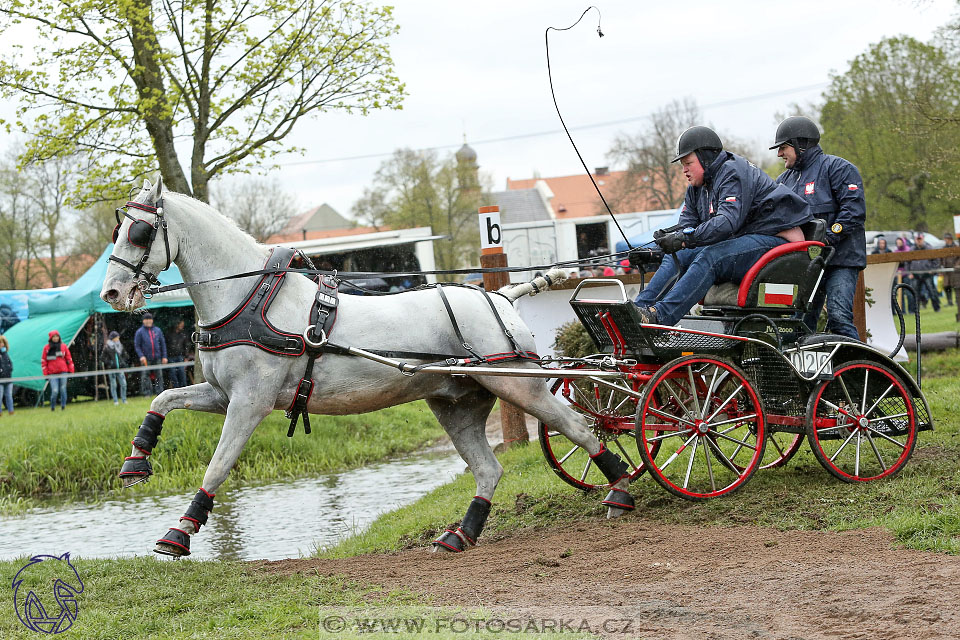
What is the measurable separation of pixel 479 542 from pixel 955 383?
20.9 feet

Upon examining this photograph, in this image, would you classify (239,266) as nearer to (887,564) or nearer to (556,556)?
(556,556)

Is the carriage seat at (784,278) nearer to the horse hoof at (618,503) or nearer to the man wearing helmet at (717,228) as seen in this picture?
the man wearing helmet at (717,228)

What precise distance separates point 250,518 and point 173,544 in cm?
392

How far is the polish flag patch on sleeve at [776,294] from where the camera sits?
6520 mm

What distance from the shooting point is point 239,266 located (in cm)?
605

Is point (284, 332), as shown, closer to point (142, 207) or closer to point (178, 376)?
point (142, 207)

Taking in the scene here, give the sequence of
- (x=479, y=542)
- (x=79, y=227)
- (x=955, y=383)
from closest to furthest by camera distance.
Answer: (x=479, y=542) < (x=955, y=383) < (x=79, y=227)

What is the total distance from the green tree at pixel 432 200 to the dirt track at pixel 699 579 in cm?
4239

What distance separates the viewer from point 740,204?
6438mm

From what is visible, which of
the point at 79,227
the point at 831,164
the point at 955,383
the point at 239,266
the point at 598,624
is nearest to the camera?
the point at 598,624

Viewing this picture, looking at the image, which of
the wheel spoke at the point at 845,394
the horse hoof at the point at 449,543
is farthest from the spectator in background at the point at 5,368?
the wheel spoke at the point at 845,394

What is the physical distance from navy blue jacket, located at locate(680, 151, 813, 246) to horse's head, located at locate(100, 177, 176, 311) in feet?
11.4

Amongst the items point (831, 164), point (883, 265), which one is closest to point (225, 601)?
point (831, 164)

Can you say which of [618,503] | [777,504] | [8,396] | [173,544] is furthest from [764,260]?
[8,396]
